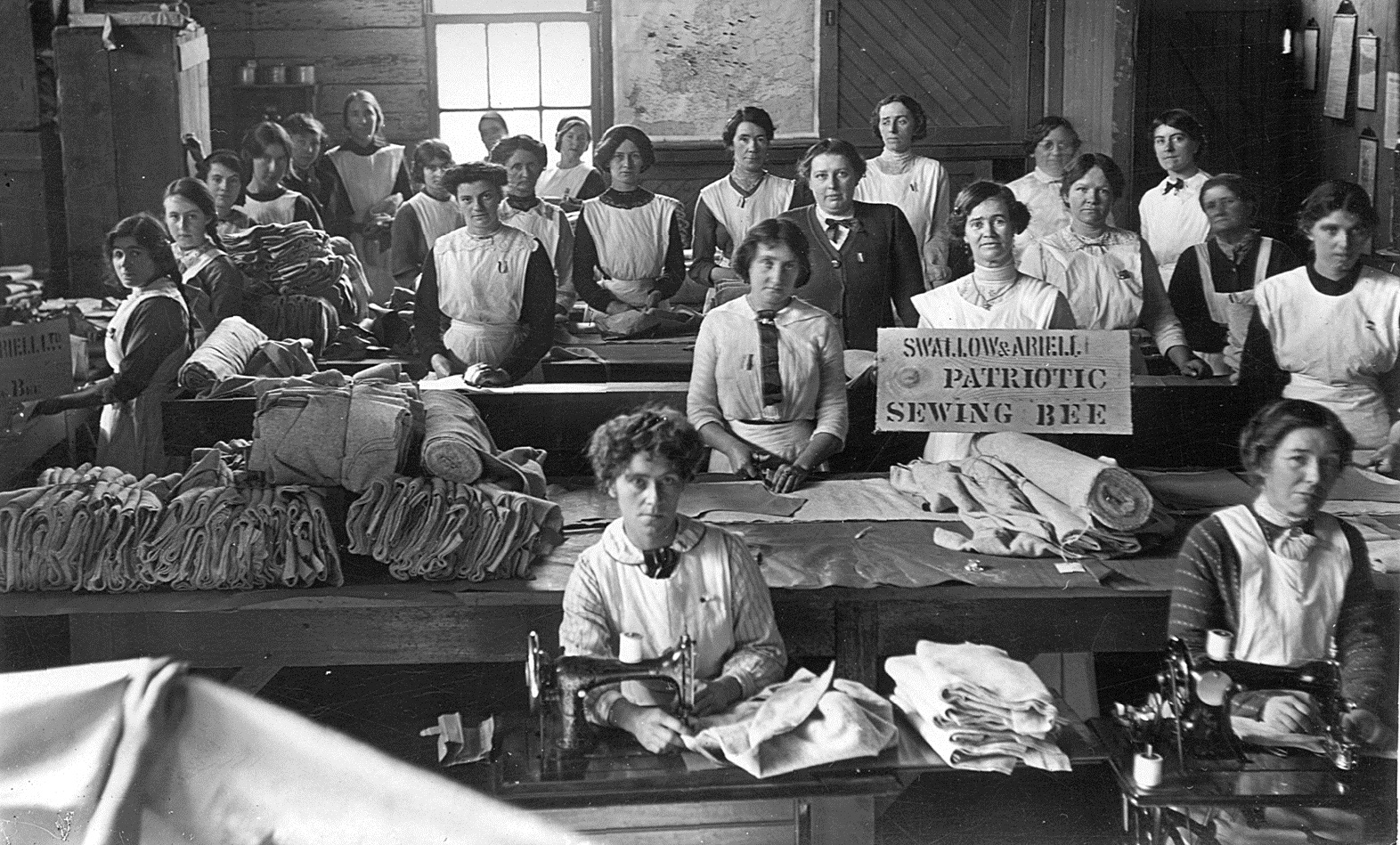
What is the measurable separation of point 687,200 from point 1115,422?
1222mm

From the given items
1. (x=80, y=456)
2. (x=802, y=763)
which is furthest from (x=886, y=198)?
(x=80, y=456)

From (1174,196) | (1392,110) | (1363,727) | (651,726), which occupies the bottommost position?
(1363,727)

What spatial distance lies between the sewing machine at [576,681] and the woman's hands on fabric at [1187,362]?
1.53 metres

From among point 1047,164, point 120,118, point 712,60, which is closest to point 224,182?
point 120,118

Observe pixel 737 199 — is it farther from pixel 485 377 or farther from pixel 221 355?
pixel 221 355

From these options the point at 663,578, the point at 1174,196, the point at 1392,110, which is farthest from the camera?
the point at 1174,196

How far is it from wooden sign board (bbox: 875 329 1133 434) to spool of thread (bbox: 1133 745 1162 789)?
98 cm

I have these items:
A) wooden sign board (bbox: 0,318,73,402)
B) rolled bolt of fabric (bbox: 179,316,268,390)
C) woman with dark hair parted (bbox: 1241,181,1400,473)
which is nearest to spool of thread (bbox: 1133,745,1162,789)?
woman with dark hair parted (bbox: 1241,181,1400,473)

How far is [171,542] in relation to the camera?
10.4ft

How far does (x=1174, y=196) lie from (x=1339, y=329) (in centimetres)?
50

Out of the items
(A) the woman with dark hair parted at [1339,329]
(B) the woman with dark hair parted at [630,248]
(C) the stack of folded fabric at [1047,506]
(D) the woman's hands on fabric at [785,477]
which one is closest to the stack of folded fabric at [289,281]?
(B) the woman with dark hair parted at [630,248]

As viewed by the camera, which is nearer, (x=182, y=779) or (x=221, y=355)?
(x=182, y=779)

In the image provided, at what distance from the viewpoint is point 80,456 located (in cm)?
335

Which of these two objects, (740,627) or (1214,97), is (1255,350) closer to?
(1214,97)
